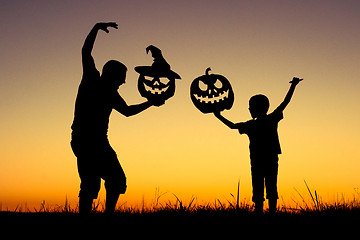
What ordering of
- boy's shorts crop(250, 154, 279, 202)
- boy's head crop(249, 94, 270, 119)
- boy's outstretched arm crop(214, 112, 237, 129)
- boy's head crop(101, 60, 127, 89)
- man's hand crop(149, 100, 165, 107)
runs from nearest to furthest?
boy's head crop(101, 60, 127, 89) < man's hand crop(149, 100, 165, 107) < boy's shorts crop(250, 154, 279, 202) < boy's head crop(249, 94, 270, 119) < boy's outstretched arm crop(214, 112, 237, 129)

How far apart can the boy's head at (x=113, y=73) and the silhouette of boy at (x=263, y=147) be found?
2.39 metres

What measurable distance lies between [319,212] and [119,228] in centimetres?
349

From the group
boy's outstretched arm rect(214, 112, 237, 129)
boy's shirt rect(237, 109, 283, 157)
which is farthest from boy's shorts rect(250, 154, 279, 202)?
boy's outstretched arm rect(214, 112, 237, 129)

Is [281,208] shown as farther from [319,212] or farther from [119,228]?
[119,228]

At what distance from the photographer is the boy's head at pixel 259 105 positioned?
7504mm

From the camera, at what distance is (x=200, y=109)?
801 cm

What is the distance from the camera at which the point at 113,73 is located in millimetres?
6305

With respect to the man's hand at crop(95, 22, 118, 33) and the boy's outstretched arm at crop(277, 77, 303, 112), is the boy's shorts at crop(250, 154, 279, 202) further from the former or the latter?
the man's hand at crop(95, 22, 118, 33)

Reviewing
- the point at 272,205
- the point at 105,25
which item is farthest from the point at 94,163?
the point at 272,205

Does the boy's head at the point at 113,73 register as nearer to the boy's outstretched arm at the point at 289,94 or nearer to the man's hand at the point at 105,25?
the man's hand at the point at 105,25

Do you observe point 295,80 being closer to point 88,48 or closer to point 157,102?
point 157,102

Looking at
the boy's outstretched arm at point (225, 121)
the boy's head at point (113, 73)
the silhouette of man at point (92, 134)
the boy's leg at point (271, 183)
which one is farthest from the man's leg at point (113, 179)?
the boy's leg at point (271, 183)

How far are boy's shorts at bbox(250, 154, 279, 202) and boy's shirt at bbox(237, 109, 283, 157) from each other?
0.11 meters

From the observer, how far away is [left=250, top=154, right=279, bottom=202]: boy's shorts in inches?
289
